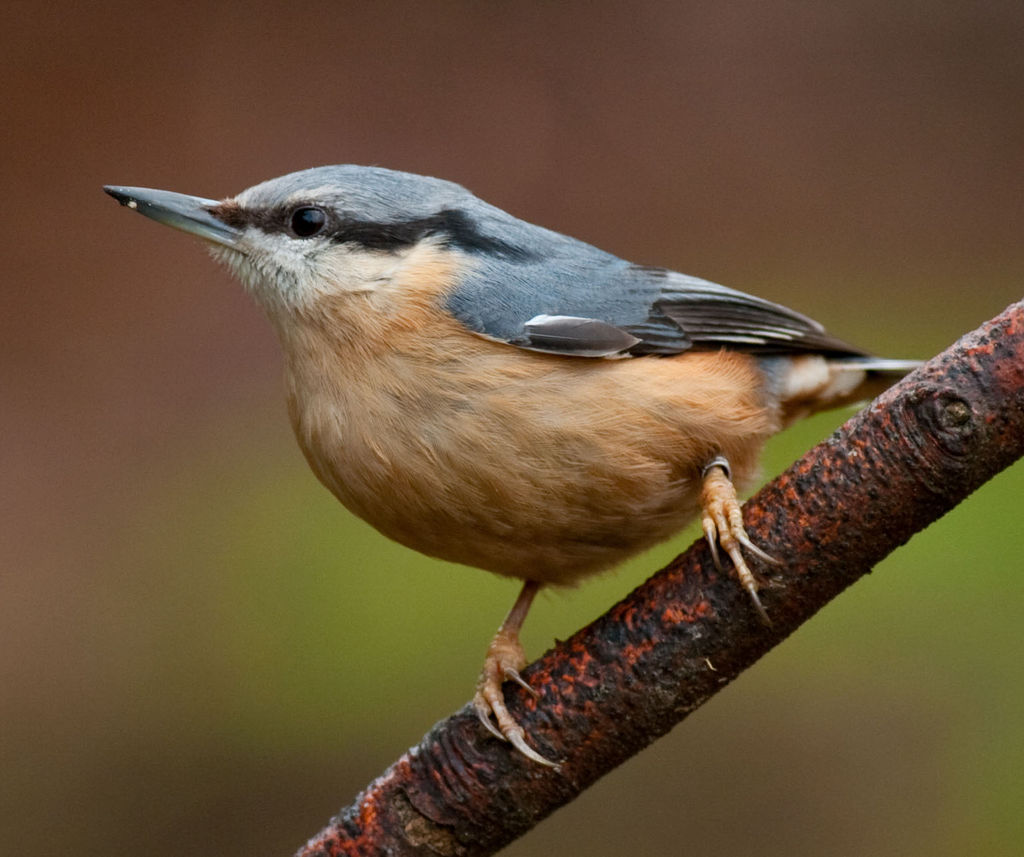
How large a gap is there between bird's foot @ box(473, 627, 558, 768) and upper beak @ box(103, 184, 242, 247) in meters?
1.01

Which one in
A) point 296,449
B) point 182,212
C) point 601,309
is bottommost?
point 601,309

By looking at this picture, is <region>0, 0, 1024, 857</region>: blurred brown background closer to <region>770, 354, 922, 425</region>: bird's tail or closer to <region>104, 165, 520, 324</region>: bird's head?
<region>770, 354, 922, 425</region>: bird's tail

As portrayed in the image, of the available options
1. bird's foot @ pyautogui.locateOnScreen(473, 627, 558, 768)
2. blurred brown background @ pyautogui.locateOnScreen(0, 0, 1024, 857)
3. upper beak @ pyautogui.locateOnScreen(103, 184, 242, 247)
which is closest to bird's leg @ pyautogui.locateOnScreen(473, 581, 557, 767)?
bird's foot @ pyautogui.locateOnScreen(473, 627, 558, 768)

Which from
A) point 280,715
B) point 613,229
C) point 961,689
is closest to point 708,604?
point 961,689

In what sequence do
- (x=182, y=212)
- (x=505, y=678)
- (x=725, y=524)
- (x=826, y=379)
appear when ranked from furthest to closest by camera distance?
(x=826, y=379)
(x=182, y=212)
(x=505, y=678)
(x=725, y=524)

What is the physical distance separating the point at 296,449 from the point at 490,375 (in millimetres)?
2840

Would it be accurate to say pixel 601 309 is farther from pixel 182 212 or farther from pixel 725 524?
pixel 182 212

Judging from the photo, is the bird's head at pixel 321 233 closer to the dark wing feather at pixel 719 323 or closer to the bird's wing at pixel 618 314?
the bird's wing at pixel 618 314

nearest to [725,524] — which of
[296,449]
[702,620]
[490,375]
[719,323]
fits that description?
[702,620]

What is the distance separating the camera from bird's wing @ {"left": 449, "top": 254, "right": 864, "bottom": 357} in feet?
8.68

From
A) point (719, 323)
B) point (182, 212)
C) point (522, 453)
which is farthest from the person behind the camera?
point (719, 323)

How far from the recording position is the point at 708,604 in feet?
7.25

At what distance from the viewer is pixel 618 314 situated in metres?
2.80

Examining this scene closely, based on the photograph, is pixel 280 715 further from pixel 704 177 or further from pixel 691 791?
pixel 704 177
